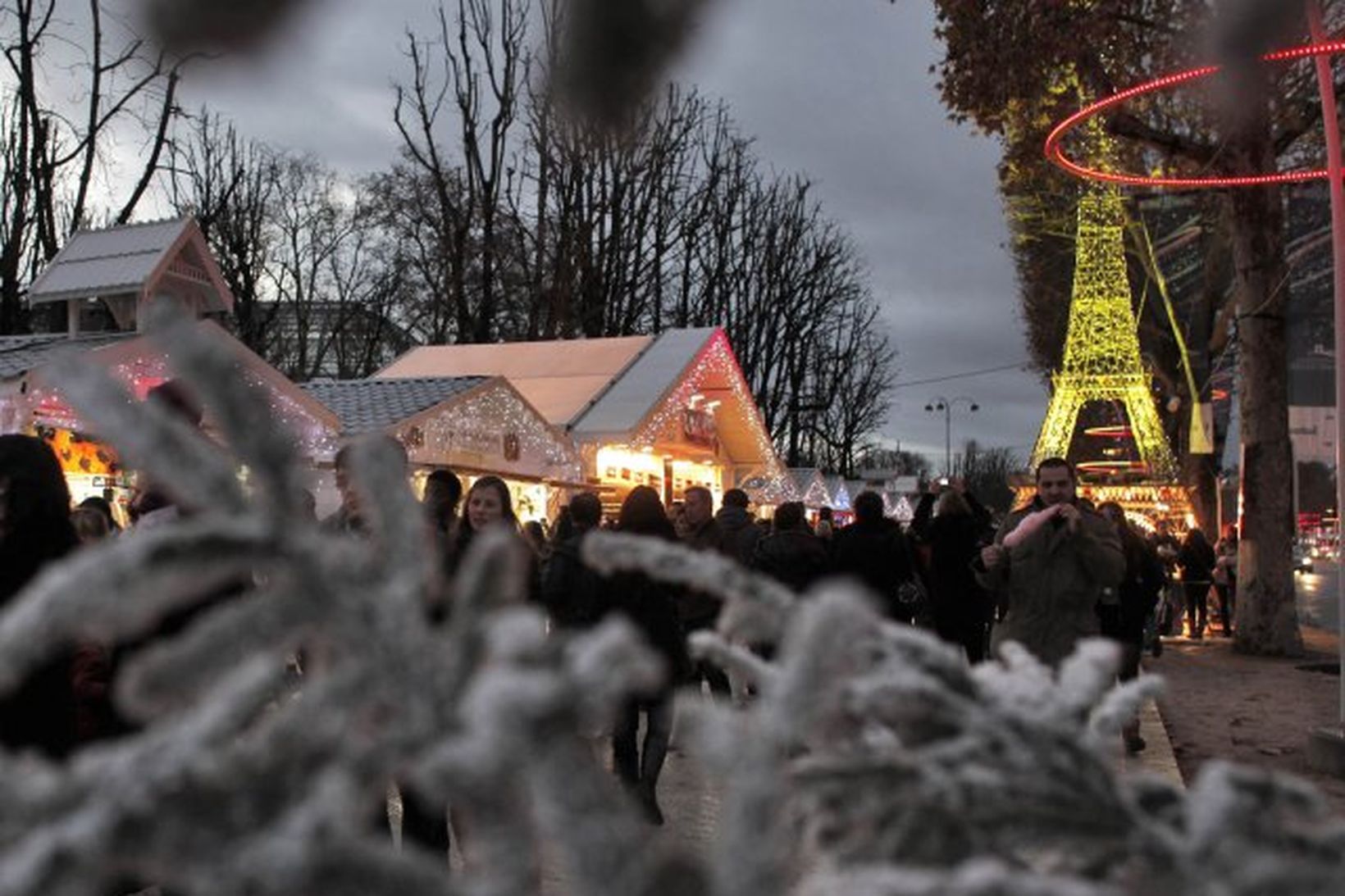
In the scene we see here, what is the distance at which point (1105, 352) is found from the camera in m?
28.0

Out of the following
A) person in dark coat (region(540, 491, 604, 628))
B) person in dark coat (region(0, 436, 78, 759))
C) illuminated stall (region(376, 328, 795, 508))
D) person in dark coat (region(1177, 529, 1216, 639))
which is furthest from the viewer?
person in dark coat (region(1177, 529, 1216, 639))

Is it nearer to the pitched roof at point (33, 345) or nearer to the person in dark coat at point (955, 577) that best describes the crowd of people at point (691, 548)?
the person in dark coat at point (955, 577)

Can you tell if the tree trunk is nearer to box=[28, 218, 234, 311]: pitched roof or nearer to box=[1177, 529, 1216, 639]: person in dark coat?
box=[1177, 529, 1216, 639]: person in dark coat

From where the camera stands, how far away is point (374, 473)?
1.92ft

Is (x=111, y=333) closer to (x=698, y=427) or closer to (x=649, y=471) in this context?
(x=649, y=471)

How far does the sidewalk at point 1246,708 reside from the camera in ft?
26.4

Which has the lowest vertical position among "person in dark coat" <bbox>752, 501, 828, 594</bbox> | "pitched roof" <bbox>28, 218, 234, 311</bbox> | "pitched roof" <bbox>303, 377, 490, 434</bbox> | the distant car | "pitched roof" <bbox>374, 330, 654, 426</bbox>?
the distant car

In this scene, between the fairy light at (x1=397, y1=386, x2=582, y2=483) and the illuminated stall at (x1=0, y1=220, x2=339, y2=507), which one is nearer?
the illuminated stall at (x1=0, y1=220, x2=339, y2=507)

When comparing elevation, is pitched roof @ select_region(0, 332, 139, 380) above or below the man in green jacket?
above

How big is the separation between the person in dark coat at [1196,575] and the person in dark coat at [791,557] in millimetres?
11505

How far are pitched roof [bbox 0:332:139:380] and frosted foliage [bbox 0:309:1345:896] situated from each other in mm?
9255

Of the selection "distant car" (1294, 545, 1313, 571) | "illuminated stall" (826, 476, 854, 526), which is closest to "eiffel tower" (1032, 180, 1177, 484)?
"illuminated stall" (826, 476, 854, 526)

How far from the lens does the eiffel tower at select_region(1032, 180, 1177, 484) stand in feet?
85.4

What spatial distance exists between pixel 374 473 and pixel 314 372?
39282 mm
